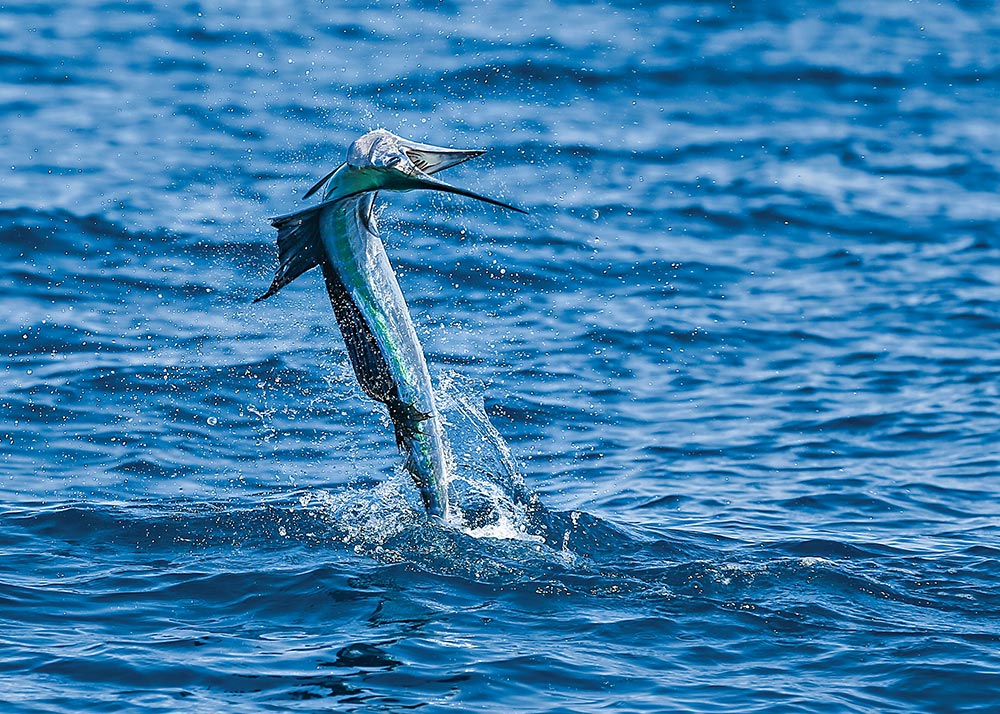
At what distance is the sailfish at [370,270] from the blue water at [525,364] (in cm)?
98

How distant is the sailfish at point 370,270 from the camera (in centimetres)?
532

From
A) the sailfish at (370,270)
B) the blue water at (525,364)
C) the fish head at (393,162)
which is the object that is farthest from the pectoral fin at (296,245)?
the blue water at (525,364)

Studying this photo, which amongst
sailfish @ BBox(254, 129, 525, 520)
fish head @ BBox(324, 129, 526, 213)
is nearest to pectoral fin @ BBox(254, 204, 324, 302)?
sailfish @ BBox(254, 129, 525, 520)

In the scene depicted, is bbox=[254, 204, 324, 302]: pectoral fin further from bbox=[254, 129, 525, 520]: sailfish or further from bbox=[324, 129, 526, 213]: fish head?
bbox=[324, 129, 526, 213]: fish head

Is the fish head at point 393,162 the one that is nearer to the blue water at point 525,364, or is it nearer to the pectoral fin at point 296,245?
the pectoral fin at point 296,245

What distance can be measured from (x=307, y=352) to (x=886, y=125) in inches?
331

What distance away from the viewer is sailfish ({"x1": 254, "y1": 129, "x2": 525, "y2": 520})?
5316 millimetres

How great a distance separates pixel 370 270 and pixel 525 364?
4505 mm

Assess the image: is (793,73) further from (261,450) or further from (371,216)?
(371,216)

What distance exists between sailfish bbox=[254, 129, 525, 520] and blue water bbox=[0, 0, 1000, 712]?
3.20 ft

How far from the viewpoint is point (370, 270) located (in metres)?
5.88

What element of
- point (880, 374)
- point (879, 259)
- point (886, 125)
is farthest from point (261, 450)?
point (886, 125)

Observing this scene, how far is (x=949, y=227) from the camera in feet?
44.3

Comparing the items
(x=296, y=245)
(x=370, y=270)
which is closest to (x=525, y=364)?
(x=370, y=270)
